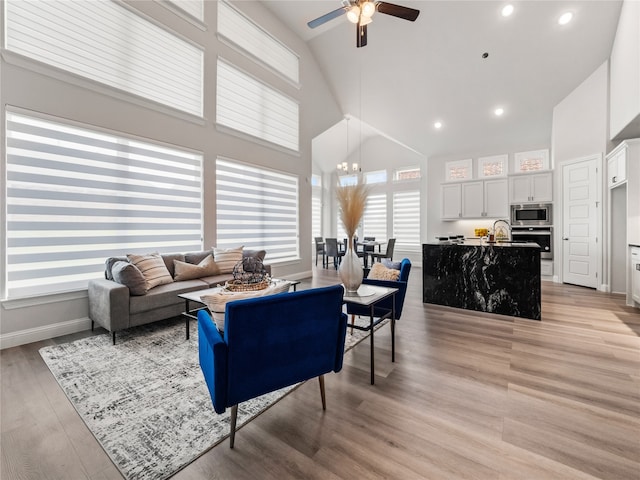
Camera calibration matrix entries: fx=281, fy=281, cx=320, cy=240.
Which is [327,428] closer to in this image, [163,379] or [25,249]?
[163,379]

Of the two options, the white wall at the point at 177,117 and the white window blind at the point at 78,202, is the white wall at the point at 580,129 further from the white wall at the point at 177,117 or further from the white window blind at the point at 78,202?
the white window blind at the point at 78,202

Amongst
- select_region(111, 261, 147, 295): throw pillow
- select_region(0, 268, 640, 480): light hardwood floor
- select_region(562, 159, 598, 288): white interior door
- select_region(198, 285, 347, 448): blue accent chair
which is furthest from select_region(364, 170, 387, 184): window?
select_region(198, 285, 347, 448): blue accent chair

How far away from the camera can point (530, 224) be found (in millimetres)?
6359

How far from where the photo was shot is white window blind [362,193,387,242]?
9789mm

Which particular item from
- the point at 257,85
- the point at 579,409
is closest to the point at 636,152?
the point at 579,409

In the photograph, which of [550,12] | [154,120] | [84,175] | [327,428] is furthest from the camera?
[550,12]

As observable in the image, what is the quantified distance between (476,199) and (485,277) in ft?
14.1

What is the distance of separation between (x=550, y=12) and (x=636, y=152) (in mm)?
2614

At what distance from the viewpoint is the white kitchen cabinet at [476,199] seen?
7.18 metres

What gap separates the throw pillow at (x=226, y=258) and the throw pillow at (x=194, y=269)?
0.37ft

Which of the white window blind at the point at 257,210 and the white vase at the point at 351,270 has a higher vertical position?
the white window blind at the point at 257,210

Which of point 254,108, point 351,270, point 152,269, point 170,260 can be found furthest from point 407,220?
point 152,269

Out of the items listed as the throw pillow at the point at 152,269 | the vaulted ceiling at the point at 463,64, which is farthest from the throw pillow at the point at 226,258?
the vaulted ceiling at the point at 463,64

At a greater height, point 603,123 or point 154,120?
point 603,123
